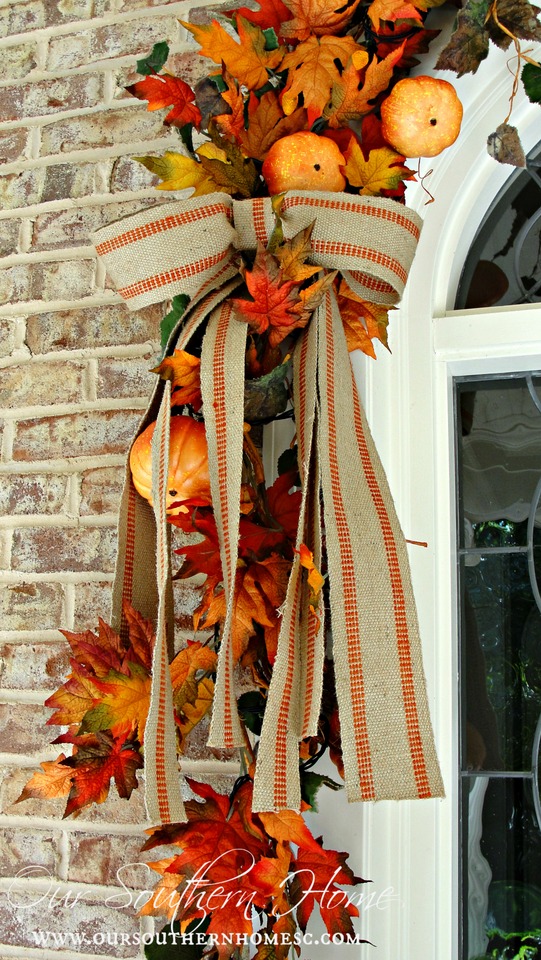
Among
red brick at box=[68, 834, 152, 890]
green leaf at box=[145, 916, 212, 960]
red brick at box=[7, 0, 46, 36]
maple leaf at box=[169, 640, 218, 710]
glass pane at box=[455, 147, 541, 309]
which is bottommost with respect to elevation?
green leaf at box=[145, 916, 212, 960]

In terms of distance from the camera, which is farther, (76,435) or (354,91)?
(76,435)

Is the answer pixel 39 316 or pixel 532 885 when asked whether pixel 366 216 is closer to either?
pixel 39 316

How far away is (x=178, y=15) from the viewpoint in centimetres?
142

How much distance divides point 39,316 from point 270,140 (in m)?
0.55

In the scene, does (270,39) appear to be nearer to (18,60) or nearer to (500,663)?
(18,60)

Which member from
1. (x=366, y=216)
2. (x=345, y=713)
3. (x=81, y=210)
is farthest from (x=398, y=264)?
(x=81, y=210)

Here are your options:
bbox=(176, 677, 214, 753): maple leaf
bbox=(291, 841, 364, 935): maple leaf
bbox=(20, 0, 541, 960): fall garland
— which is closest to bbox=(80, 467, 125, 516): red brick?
bbox=(20, 0, 541, 960): fall garland

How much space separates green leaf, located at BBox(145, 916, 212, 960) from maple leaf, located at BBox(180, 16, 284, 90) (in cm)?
106

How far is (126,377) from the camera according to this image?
135 centimetres

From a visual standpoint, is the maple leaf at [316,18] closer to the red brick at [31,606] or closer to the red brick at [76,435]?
the red brick at [76,435]

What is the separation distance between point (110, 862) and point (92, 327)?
82cm

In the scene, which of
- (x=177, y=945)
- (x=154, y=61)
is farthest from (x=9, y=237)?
(x=177, y=945)

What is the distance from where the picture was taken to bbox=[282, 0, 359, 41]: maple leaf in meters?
1.04

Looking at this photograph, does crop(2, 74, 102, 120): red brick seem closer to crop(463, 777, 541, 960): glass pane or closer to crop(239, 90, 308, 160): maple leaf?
crop(239, 90, 308, 160): maple leaf
